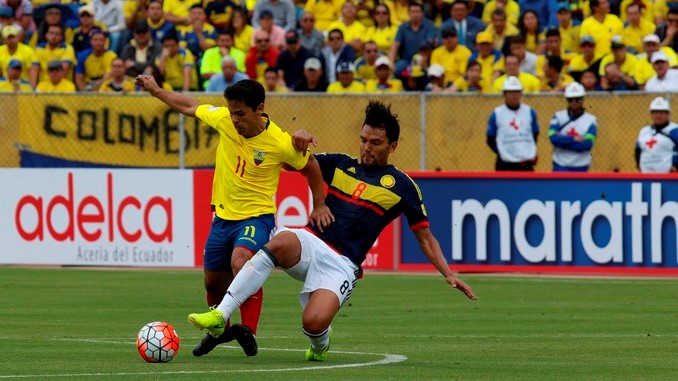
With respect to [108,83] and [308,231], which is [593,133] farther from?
[308,231]

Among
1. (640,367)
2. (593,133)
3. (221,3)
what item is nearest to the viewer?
(640,367)

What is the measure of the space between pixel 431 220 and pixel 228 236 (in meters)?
9.47

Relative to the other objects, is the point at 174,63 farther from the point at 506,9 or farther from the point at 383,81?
the point at 506,9

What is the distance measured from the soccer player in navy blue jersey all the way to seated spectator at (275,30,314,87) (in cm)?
1376

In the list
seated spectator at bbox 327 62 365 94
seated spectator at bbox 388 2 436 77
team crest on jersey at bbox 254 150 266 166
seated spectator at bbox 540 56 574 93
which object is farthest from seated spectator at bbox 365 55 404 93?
team crest on jersey at bbox 254 150 266 166

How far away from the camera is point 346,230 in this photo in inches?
440

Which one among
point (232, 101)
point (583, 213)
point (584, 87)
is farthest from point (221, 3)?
point (232, 101)

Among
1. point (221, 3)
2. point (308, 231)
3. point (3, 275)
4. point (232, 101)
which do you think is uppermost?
point (221, 3)

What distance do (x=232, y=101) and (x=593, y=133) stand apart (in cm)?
1106

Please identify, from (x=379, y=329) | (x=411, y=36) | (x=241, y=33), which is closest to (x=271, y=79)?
(x=411, y=36)

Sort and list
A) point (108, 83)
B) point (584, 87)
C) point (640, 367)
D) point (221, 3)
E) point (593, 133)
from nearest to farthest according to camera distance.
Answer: point (640, 367), point (593, 133), point (584, 87), point (108, 83), point (221, 3)

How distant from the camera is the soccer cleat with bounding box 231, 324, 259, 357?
1099 centimetres

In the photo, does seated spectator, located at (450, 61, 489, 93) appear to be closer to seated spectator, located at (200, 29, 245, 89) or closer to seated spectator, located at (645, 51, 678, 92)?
seated spectator, located at (645, 51, 678, 92)

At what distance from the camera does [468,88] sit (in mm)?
23922
